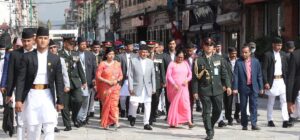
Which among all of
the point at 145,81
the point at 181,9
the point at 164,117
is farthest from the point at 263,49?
the point at 181,9

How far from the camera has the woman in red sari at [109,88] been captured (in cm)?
1241

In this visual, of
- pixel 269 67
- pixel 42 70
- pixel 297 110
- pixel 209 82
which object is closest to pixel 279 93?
pixel 269 67

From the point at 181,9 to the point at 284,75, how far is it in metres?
26.6

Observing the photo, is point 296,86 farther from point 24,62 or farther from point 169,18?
point 169,18

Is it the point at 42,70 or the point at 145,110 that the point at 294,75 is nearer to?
the point at 145,110

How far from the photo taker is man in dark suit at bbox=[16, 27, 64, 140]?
26.5 feet

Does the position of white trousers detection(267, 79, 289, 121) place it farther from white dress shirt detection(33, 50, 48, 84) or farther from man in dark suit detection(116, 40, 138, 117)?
white dress shirt detection(33, 50, 48, 84)

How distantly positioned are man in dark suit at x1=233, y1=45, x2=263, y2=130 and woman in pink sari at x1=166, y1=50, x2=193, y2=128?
1035 millimetres

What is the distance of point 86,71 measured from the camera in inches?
533

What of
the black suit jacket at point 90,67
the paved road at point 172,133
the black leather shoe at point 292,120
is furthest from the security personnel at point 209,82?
the black suit jacket at point 90,67

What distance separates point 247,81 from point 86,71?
3.68m

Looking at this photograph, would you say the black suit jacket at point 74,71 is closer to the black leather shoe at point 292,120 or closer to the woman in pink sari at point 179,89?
the woman in pink sari at point 179,89

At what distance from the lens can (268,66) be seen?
12.7 meters

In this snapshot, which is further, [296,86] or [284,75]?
[284,75]
